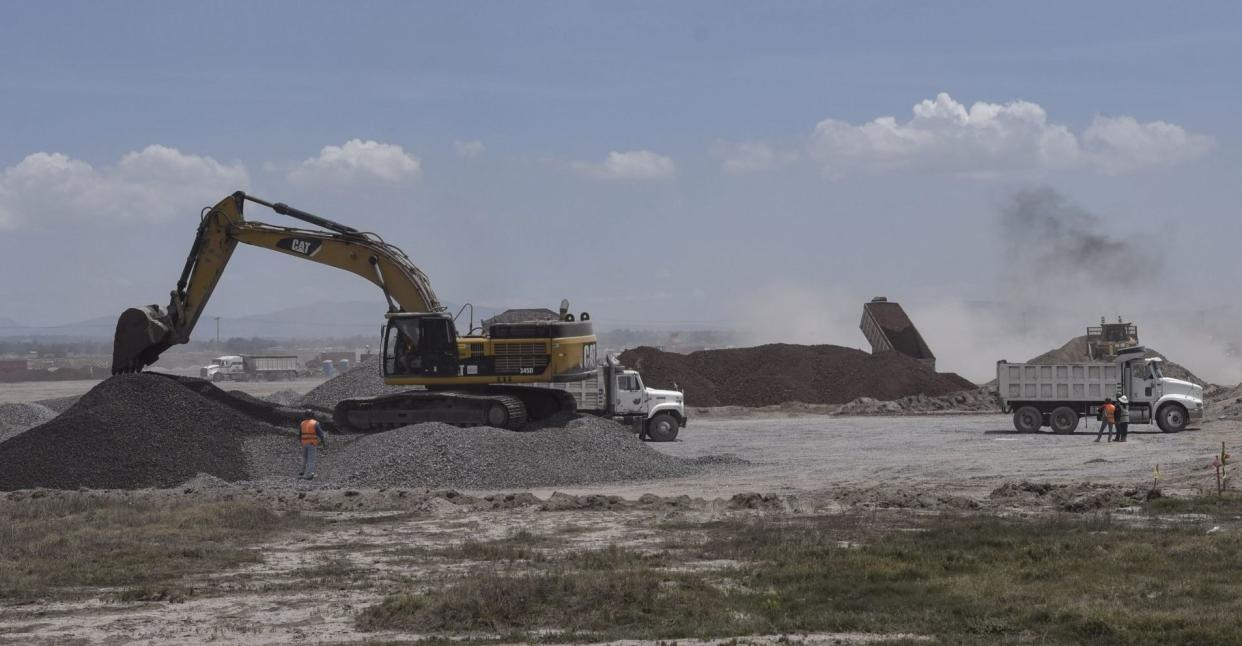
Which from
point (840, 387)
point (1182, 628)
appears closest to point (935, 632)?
point (1182, 628)

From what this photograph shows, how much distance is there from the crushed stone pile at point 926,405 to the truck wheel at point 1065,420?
11.7 meters

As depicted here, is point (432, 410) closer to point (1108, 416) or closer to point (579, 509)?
point (579, 509)

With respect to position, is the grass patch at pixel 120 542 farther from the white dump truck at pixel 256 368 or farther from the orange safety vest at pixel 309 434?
the white dump truck at pixel 256 368

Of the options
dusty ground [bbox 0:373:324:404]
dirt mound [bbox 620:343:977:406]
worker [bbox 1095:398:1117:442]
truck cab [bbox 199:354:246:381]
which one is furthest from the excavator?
truck cab [bbox 199:354:246:381]

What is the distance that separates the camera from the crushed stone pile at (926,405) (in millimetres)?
50594

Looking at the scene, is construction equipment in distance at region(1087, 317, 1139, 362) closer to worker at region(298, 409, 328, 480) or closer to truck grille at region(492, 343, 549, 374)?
truck grille at region(492, 343, 549, 374)

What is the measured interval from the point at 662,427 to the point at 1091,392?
11531mm

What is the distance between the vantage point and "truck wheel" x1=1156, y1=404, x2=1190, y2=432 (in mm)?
38219

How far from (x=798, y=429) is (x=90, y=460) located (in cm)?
2261

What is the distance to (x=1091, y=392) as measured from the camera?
A: 3841 centimetres

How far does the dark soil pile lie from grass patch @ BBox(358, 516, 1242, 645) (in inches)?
486

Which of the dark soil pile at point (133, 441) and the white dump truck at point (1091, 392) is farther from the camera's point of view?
the white dump truck at point (1091, 392)

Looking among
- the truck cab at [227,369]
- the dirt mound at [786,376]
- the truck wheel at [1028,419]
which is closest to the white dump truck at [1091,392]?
the truck wheel at [1028,419]

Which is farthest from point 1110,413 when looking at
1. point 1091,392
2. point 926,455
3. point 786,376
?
point 786,376
